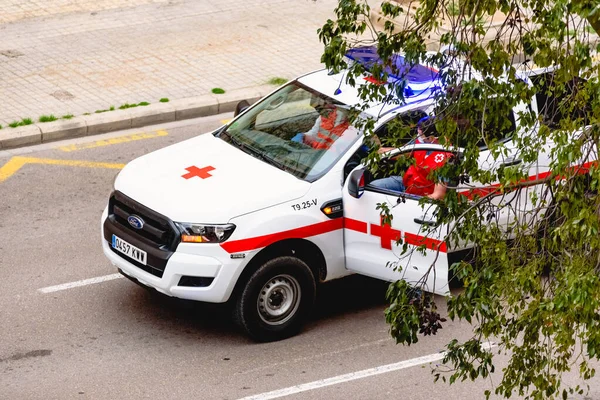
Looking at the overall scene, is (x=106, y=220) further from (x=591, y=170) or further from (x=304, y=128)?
(x=591, y=170)

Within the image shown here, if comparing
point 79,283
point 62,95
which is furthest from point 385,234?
point 62,95

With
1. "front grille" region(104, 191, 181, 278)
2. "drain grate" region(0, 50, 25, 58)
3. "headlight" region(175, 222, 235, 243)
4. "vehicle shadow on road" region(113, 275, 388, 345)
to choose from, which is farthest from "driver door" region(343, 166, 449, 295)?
"drain grate" region(0, 50, 25, 58)

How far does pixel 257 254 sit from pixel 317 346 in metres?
0.99

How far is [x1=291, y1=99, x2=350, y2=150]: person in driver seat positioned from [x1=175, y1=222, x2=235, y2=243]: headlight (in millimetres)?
1211

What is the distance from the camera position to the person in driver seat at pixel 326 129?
387 inches

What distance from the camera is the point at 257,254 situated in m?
9.23

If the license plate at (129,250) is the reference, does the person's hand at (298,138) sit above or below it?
above

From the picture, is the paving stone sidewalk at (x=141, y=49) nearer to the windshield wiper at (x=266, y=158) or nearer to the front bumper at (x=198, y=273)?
the windshield wiper at (x=266, y=158)

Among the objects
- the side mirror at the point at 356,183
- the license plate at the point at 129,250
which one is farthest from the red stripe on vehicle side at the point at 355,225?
the license plate at the point at 129,250

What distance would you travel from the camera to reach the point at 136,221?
946 cm

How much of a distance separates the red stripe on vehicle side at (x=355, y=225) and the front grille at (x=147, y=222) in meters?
1.38

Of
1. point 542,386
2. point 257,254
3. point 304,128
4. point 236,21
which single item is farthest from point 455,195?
point 236,21

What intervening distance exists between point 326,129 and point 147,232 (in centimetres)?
176

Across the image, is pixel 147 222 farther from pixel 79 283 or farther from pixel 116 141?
pixel 116 141
